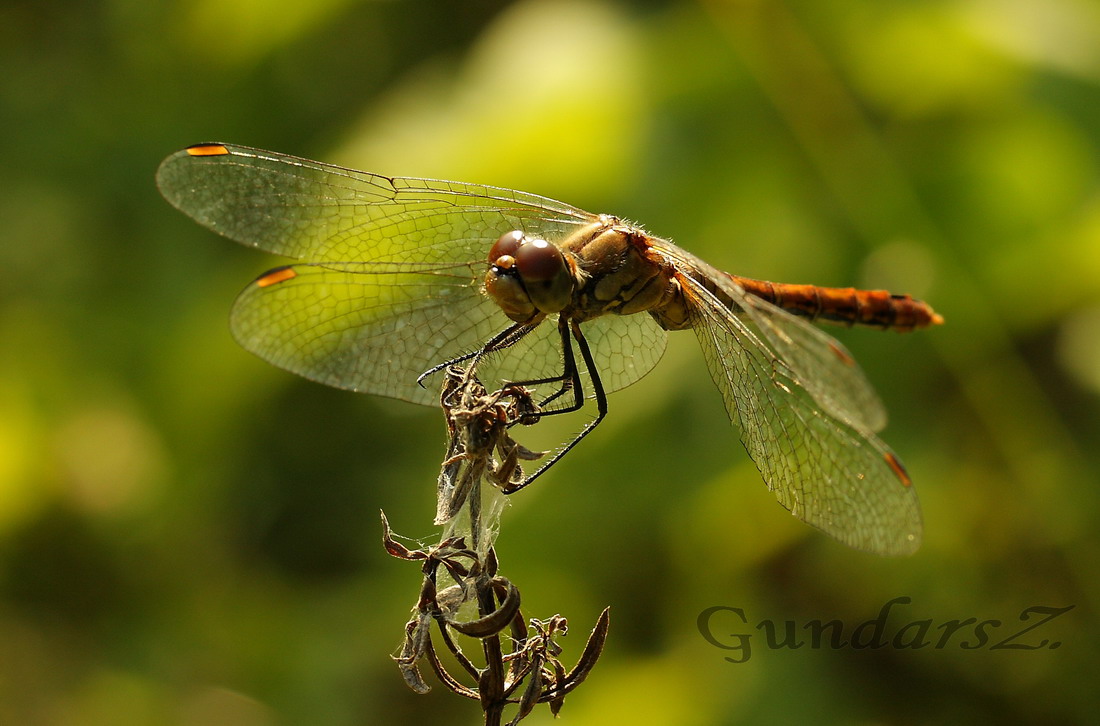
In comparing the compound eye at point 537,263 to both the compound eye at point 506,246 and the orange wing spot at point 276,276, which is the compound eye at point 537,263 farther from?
the orange wing spot at point 276,276

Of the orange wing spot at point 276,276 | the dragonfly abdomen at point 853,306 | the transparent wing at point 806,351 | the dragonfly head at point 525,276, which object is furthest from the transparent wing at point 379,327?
the dragonfly abdomen at point 853,306

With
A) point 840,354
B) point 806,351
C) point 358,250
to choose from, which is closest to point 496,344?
point 358,250

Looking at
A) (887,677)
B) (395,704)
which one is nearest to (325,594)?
(395,704)

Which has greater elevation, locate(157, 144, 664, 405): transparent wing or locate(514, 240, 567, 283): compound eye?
locate(157, 144, 664, 405): transparent wing

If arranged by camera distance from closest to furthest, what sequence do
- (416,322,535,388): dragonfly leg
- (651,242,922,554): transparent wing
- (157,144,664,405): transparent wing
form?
(651,242,922,554): transparent wing
(416,322,535,388): dragonfly leg
(157,144,664,405): transparent wing

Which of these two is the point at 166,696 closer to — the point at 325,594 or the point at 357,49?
the point at 325,594

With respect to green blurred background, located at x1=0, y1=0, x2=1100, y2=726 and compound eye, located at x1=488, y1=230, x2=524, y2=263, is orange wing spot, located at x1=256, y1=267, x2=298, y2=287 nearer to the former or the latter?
compound eye, located at x1=488, y1=230, x2=524, y2=263

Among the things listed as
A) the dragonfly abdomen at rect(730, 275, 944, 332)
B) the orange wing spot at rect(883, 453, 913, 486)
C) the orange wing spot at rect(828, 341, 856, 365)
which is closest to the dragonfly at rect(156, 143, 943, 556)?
the orange wing spot at rect(828, 341, 856, 365)
